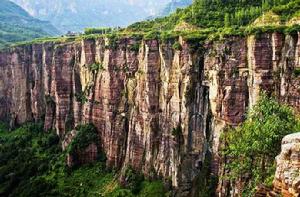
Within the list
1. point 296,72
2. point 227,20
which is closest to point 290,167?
point 296,72

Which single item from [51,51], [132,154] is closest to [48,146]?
[51,51]

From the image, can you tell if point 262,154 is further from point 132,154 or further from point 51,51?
point 51,51

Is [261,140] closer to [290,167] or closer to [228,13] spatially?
[290,167]

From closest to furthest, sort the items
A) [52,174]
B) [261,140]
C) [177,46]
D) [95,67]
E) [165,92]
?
1. [261,140]
2. [177,46]
3. [165,92]
4. [52,174]
5. [95,67]

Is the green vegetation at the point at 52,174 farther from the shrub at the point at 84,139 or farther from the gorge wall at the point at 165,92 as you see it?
the gorge wall at the point at 165,92

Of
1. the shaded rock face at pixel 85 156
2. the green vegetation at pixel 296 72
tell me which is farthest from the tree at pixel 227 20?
the shaded rock face at pixel 85 156

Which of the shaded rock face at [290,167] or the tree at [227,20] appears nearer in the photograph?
the shaded rock face at [290,167]

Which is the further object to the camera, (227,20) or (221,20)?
(221,20)
